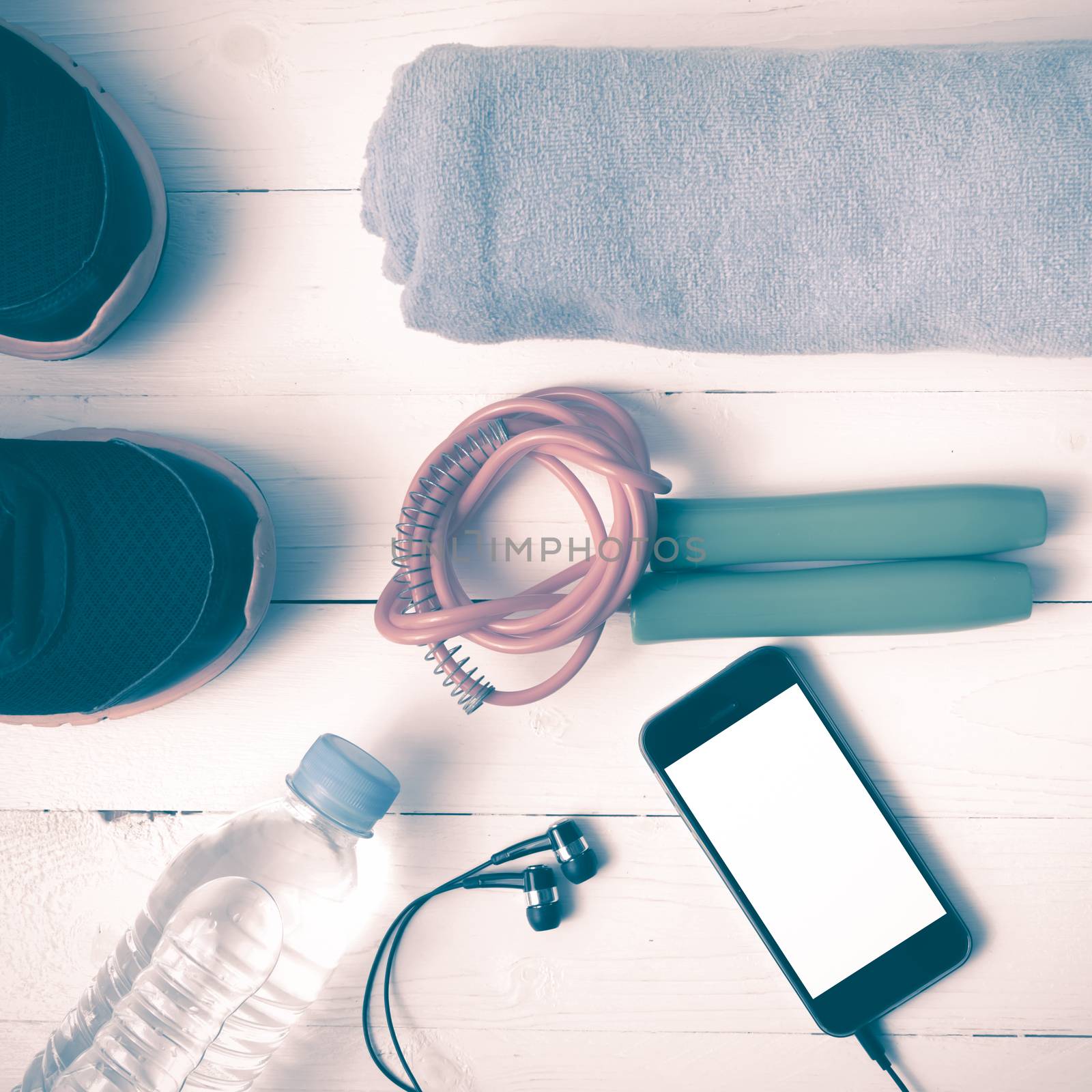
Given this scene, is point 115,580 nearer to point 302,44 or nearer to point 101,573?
point 101,573

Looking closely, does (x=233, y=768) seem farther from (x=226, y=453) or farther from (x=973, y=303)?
(x=973, y=303)

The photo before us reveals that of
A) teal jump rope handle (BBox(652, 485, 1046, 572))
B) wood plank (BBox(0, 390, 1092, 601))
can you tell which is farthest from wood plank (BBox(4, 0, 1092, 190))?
teal jump rope handle (BBox(652, 485, 1046, 572))

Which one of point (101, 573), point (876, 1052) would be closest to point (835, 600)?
point (876, 1052)

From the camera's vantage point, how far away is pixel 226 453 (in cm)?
44

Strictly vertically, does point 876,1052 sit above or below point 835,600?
below

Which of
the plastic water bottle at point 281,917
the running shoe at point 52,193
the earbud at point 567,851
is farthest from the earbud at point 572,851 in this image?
the running shoe at point 52,193

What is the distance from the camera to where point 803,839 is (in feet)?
1.40

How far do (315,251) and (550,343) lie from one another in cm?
14

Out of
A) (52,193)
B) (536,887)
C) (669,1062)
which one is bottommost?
(669,1062)

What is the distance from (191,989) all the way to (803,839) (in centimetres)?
34

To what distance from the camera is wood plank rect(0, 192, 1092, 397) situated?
424mm

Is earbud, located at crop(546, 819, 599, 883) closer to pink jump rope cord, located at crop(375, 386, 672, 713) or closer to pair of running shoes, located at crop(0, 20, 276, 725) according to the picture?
pink jump rope cord, located at crop(375, 386, 672, 713)

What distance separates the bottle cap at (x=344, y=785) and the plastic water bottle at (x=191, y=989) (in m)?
0.08

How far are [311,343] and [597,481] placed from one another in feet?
0.57
